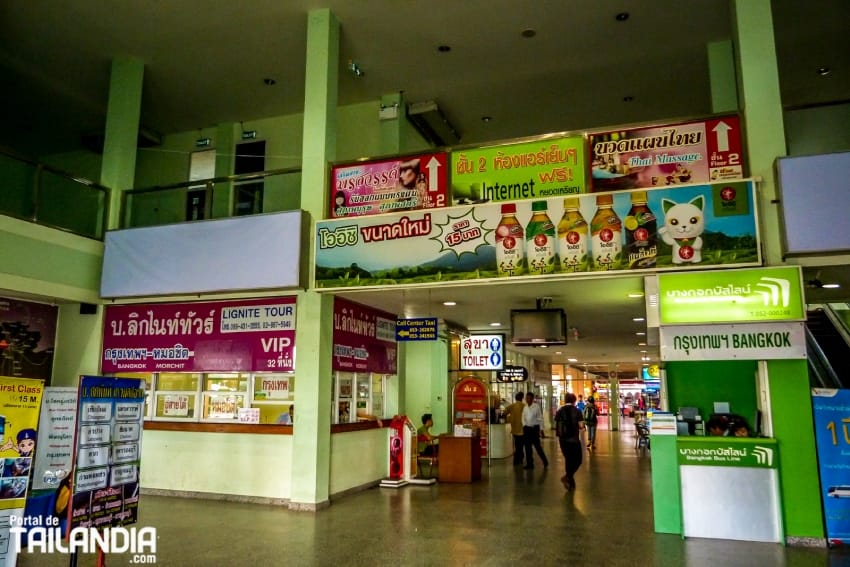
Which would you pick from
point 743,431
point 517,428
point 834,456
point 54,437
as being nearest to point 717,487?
point 743,431

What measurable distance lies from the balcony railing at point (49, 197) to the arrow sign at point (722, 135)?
854cm

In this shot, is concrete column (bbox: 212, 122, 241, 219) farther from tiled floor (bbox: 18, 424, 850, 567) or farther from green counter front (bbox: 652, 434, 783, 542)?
green counter front (bbox: 652, 434, 783, 542)

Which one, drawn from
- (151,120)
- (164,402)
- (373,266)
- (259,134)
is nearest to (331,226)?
(373,266)

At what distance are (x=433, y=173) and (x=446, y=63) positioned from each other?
113 inches

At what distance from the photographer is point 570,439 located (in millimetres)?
9617

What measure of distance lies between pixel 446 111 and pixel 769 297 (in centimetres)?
695

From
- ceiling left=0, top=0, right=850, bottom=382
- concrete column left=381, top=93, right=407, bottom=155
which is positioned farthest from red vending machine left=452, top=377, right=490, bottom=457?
concrete column left=381, top=93, right=407, bottom=155

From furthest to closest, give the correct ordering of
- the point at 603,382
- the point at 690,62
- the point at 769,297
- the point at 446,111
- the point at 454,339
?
the point at 603,382 → the point at 454,339 → the point at 446,111 → the point at 690,62 → the point at 769,297

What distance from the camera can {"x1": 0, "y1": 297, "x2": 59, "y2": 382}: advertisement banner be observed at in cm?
846

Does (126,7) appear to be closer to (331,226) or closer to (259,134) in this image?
(259,134)

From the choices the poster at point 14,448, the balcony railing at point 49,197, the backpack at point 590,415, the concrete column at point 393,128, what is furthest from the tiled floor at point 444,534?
the backpack at point 590,415

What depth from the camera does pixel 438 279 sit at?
24.0 ft

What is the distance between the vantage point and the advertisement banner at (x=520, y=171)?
7.23m

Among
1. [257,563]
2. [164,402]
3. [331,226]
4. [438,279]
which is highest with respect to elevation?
[331,226]
